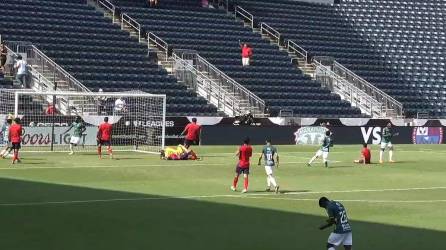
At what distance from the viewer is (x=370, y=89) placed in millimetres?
56688

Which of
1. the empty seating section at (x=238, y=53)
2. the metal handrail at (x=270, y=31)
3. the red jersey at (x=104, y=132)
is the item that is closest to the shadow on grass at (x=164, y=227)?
the red jersey at (x=104, y=132)

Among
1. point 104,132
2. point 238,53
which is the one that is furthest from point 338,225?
point 238,53

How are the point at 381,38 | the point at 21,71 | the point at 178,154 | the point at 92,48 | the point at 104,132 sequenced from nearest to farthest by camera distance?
the point at 104,132
the point at 178,154
the point at 21,71
the point at 92,48
the point at 381,38

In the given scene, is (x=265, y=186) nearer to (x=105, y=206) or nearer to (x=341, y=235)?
(x=105, y=206)

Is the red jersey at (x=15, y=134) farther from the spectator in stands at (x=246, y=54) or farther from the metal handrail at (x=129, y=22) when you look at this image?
the spectator in stands at (x=246, y=54)

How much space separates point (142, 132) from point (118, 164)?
1128cm

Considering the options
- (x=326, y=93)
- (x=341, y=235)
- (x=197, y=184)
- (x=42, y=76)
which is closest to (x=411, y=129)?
(x=326, y=93)

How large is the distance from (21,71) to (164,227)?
29.1 metres

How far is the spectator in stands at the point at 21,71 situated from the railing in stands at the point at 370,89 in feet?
82.4

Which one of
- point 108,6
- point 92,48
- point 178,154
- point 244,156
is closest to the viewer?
point 244,156

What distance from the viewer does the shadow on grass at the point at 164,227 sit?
1423 centimetres

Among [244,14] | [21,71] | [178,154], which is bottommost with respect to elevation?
[178,154]

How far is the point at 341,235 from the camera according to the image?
40.3ft

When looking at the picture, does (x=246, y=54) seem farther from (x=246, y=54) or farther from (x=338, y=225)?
(x=338, y=225)
